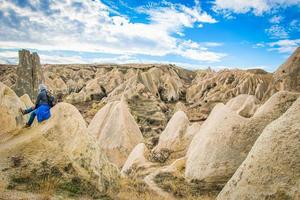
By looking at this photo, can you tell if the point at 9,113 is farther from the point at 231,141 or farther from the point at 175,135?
the point at 175,135

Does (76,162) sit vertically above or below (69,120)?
below

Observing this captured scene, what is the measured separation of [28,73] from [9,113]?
46.9 m

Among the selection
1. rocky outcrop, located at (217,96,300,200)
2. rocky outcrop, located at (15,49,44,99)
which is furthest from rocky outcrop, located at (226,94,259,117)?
rocky outcrop, located at (15,49,44,99)

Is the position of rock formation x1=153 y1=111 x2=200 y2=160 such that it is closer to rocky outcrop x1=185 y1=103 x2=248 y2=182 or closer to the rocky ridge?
the rocky ridge

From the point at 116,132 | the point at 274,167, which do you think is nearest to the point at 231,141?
the point at 274,167

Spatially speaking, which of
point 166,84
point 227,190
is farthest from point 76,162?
point 166,84

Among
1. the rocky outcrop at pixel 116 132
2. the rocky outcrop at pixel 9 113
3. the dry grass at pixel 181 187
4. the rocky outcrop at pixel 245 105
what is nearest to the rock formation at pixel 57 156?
the rocky outcrop at pixel 9 113

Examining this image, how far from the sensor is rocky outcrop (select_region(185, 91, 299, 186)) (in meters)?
12.9

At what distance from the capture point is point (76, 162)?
32.8 ft

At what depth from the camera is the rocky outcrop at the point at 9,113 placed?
12898 millimetres

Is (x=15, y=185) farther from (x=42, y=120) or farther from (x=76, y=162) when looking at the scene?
(x=42, y=120)

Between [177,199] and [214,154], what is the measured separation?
6.42 ft

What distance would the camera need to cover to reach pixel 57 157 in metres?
9.88

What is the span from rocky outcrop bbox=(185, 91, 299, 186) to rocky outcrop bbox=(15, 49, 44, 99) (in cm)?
4702
